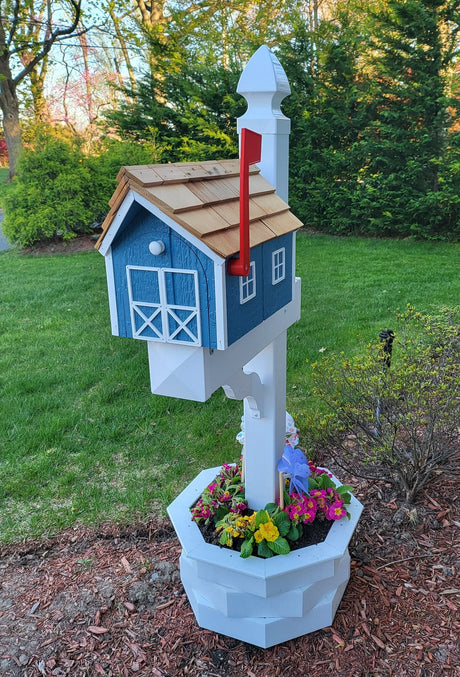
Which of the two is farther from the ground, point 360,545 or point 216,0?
point 216,0

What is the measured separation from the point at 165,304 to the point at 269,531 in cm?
108

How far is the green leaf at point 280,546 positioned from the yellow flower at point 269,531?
1 centimetres

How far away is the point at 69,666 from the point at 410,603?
142 cm

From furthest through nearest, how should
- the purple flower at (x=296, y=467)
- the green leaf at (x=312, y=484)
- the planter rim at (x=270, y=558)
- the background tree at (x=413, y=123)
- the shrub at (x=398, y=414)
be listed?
the background tree at (x=413, y=123), the shrub at (x=398, y=414), the green leaf at (x=312, y=484), the purple flower at (x=296, y=467), the planter rim at (x=270, y=558)

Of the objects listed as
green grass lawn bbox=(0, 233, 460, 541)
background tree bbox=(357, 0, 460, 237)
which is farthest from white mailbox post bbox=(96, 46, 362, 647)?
background tree bbox=(357, 0, 460, 237)

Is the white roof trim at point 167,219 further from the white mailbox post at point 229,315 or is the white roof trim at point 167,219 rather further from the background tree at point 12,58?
the background tree at point 12,58

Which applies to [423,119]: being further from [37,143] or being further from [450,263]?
[37,143]

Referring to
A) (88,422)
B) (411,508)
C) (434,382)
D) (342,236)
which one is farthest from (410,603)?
(342,236)

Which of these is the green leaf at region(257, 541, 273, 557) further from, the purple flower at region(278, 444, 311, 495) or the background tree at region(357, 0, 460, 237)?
the background tree at region(357, 0, 460, 237)

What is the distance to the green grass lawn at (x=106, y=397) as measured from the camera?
315 centimetres

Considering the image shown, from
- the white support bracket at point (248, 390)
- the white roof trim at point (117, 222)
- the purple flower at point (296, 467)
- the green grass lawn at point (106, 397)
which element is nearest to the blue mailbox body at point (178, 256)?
the white roof trim at point (117, 222)

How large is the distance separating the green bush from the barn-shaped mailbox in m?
8.90

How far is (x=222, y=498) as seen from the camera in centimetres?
230

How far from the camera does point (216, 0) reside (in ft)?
53.5
